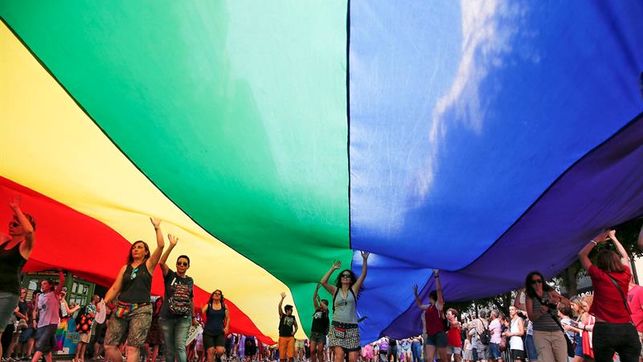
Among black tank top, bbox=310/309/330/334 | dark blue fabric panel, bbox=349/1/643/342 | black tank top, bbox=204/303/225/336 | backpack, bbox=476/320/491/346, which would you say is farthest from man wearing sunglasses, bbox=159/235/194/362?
backpack, bbox=476/320/491/346

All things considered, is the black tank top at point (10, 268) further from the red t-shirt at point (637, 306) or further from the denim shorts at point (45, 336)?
the red t-shirt at point (637, 306)

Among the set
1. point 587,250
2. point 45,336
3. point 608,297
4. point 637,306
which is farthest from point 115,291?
point 637,306

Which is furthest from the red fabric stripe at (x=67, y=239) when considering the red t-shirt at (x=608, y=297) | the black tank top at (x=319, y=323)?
the red t-shirt at (x=608, y=297)

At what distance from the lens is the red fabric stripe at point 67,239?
6027 millimetres

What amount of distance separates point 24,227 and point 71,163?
120 centimetres

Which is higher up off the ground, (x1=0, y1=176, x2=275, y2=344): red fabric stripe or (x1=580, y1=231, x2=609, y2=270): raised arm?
(x1=0, y1=176, x2=275, y2=344): red fabric stripe

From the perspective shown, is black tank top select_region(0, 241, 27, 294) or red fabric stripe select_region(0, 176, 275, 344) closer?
black tank top select_region(0, 241, 27, 294)

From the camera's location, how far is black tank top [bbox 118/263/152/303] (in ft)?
16.0

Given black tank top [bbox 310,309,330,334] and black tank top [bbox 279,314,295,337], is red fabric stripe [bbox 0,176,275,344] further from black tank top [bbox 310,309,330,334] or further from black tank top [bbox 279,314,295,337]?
black tank top [bbox 310,309,330,334]

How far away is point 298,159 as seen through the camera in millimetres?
4605

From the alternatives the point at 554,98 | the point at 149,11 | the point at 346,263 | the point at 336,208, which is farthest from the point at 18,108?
the point at 346,263

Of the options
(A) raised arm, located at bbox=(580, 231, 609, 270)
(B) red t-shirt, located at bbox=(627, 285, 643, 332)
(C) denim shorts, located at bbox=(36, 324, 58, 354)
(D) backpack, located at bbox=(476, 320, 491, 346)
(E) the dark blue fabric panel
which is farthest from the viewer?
(D) backpack, located at bbox=(476, 320, 491, 346)

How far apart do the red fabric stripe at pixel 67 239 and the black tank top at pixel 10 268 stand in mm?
1291

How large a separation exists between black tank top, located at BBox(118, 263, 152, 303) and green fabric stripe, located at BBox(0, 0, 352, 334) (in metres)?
0.95
